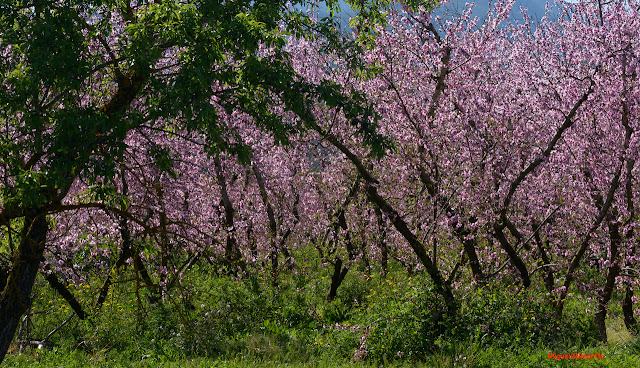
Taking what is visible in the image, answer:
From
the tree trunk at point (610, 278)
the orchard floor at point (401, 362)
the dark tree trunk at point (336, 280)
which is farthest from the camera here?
the dark tree trunk at point (336, 280)

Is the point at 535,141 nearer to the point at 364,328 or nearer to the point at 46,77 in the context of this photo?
the point at 364,328

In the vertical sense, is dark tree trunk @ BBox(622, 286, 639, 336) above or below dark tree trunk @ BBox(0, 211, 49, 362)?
below

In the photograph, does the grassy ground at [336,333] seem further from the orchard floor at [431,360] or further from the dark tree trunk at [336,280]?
the dark tree trunk at [336,280]

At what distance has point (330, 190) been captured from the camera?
48.1ft

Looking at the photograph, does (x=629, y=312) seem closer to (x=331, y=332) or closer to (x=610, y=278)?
(x=610, y=278)

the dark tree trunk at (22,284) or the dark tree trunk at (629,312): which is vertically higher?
the dark tree trunk at (22,284)

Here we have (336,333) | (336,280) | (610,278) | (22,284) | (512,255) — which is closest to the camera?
(22,284)

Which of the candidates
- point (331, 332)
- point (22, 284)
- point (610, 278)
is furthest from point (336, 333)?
point (22, 284)

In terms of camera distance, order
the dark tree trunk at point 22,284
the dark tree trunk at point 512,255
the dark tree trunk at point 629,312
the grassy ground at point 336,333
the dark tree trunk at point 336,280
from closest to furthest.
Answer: the dark tree trunk at point 22,284 < the grassy ground at point 336,333 < the dark tree trunk at point 512,255 < the dark tree trunk at point 629,312 < the dark tree trunk at point 336,280

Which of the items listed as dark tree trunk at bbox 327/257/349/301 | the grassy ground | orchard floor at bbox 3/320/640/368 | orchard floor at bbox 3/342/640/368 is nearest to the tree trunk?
the grassy ground

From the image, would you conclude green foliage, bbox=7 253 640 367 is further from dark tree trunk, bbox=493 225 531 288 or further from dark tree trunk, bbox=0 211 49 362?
dark tree trunk, bbox=0 211 49 362

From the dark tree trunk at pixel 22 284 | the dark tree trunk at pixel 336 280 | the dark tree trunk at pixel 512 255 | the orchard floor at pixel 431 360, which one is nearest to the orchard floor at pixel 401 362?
the orchard floor at pixel 431 360

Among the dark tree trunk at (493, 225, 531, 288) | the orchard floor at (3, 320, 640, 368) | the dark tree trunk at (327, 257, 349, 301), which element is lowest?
the orchard floor at (3, 320, 640, 368)

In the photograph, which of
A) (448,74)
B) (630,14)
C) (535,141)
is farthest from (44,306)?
(630,14)
